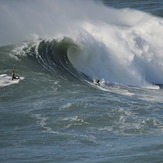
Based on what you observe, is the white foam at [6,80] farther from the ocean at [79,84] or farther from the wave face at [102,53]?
the wave face at [102,53]

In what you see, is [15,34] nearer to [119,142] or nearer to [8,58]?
[8,58]

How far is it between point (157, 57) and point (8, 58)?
13056 millimetres

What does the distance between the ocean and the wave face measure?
69 mm

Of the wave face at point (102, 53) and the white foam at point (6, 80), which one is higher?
the wave face at point (102, 53)

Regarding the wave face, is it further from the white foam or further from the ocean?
the white foam

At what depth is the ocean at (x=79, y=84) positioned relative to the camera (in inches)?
519

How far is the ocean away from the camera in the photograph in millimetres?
13188

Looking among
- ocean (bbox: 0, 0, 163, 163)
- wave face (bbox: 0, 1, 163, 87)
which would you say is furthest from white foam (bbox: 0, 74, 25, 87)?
wave face (bbox: 0, 1, 163, 87)

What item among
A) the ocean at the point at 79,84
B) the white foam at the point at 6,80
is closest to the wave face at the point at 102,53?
the ocean at the point at 79,84

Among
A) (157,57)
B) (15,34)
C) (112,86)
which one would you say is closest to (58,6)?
(15,34)

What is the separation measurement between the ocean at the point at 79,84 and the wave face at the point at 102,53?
0.23ft

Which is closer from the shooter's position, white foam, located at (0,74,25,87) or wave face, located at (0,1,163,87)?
white foam, located at (0,74,25,87)

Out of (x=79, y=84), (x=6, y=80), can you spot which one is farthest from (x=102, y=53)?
(x=6, y=80)

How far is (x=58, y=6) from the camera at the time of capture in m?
40.4
